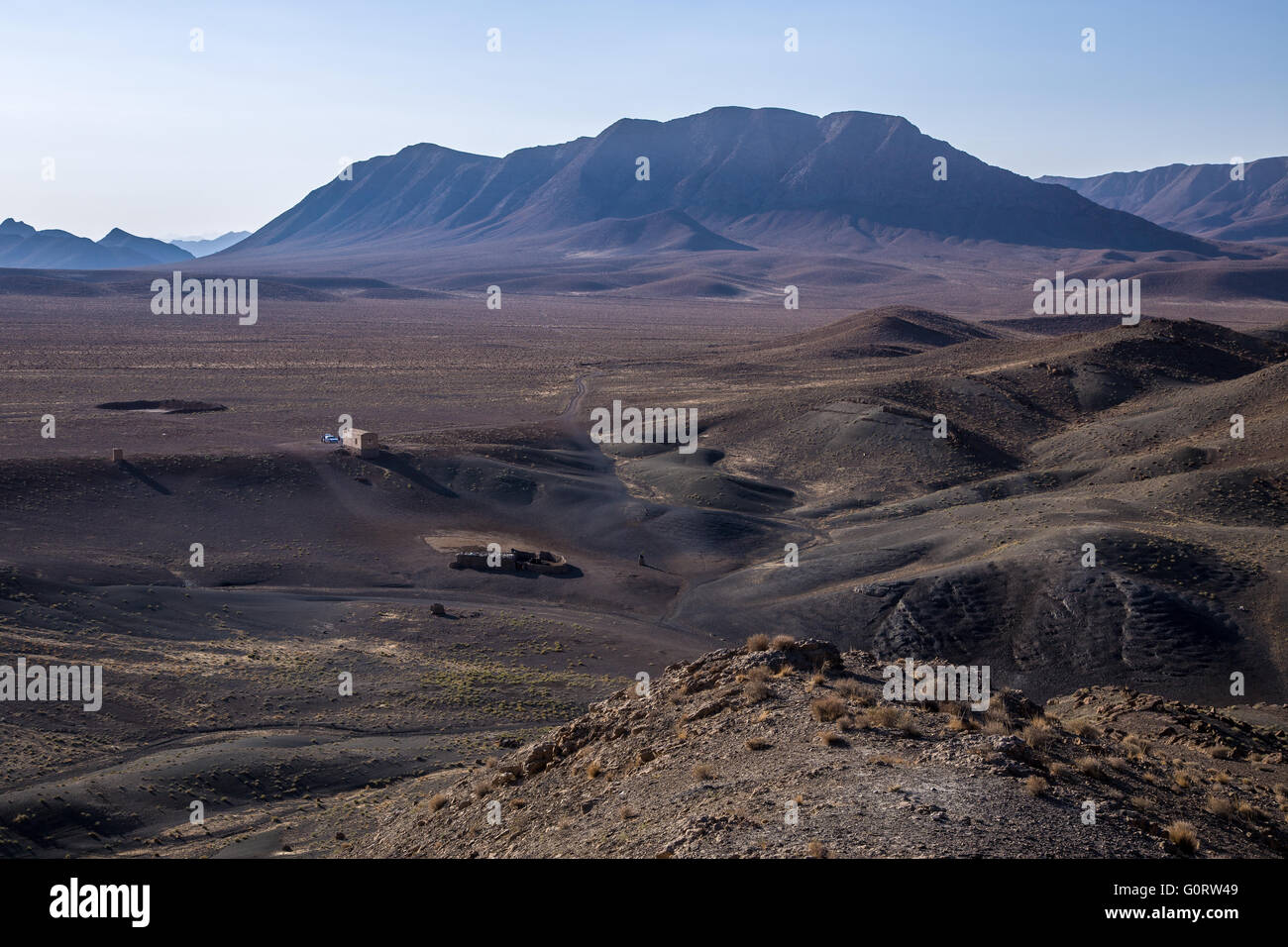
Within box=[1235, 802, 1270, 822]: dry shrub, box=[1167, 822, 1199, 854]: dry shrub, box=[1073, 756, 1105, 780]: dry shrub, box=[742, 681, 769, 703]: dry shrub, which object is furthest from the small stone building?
box=[1167, 822, 1199, 854]: dry shrub

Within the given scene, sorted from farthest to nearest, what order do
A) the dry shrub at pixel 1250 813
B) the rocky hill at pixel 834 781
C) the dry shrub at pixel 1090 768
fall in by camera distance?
1. the dry shrub at pixel 1250 813
2. the dry shrub at pixel 1090 768
3. the rocky hill at pixel 834 781

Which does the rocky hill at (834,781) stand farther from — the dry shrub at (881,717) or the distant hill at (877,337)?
the distant hill at (877,337)

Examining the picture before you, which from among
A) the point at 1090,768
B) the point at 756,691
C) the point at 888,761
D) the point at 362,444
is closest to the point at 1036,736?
the point at 1090,768

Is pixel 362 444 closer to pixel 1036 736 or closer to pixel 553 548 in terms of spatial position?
pixel 553 548

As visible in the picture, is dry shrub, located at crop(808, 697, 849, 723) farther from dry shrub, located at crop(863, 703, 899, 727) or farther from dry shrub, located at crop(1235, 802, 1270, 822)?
dry shrub, located at crop(1235, 802, 1270, 822)

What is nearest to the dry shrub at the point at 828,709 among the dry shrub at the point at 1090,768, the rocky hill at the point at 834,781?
the rocky hill at the point at 834,781

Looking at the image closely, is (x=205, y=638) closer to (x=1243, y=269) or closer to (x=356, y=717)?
(x=356, y=717)

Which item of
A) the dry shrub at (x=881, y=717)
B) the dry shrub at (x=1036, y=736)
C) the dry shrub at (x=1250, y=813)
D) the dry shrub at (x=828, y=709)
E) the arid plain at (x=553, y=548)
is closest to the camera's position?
the dry shrub at (x=1250, y=813)
